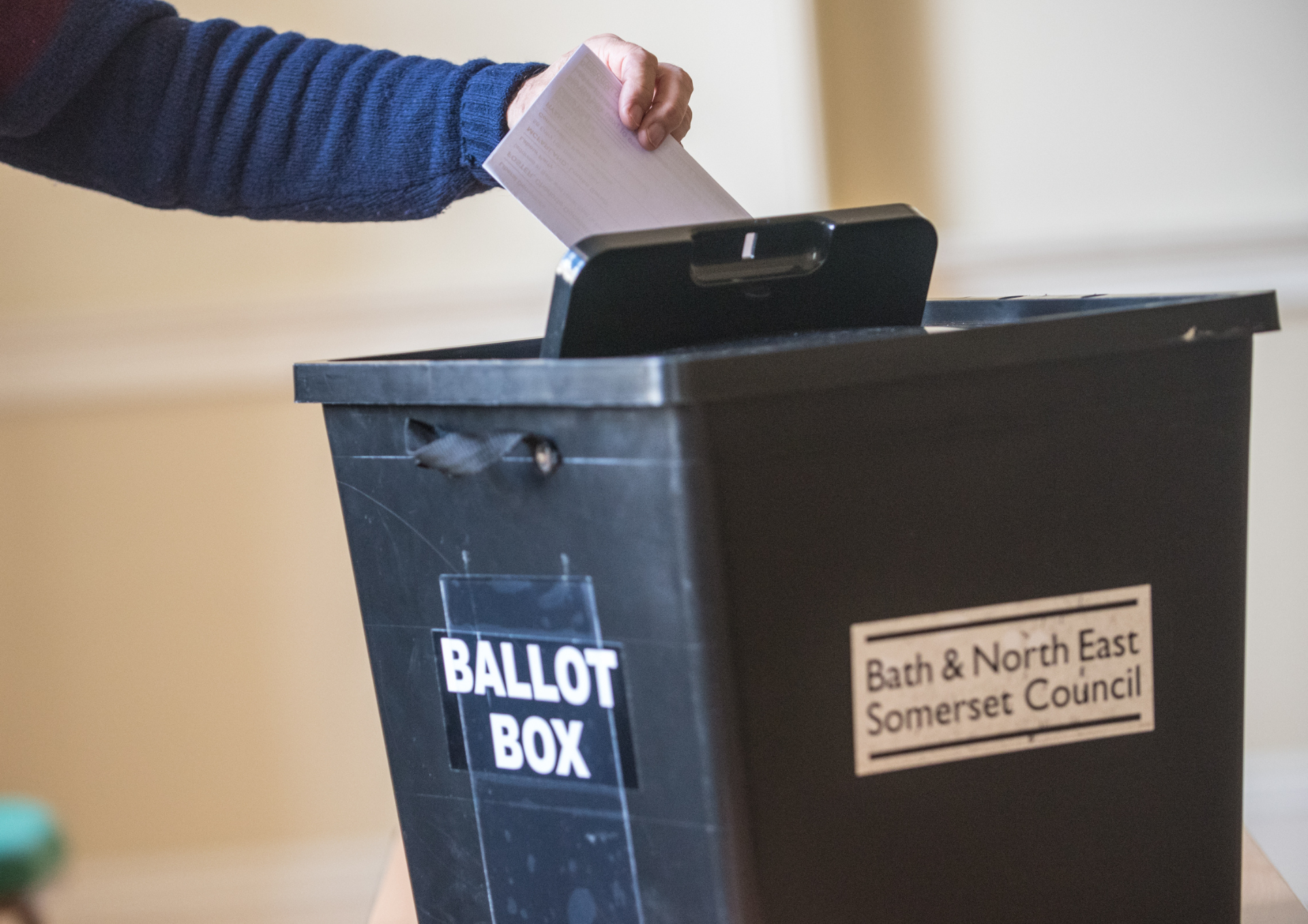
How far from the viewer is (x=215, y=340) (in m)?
1.51

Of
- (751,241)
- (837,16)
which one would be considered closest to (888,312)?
(751,241)

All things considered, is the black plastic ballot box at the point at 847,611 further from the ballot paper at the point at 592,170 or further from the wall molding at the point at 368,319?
the wall molding at the point at 368,319

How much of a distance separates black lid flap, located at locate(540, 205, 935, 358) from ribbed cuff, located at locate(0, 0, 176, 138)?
46 centimetres

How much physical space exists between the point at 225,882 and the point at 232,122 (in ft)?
3.98

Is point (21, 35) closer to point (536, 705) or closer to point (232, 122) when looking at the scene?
point (232, 122)

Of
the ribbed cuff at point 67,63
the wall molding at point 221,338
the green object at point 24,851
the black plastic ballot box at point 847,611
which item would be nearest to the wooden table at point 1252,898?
the black plastic ballot box at point 847,611

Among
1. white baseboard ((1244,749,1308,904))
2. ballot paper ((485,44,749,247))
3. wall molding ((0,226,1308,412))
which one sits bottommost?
white baseboard ((1244,749,1308,904))

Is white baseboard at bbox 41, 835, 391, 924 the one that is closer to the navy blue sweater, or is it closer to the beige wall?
the beige wall

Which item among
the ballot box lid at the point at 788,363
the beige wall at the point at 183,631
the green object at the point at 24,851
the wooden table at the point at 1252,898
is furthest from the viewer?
the beige wall at the point at 183,631

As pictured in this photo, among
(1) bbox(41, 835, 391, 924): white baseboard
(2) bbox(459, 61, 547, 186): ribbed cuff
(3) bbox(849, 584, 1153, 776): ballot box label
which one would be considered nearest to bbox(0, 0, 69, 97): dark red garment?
(2) bbox(459, 61, 547, 186): ribbed cuff

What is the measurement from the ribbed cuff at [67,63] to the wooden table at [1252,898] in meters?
0.55

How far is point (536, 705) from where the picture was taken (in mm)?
517

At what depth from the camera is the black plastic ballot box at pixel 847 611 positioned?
1.50 feet

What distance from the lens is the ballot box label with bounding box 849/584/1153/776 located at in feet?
1.57
